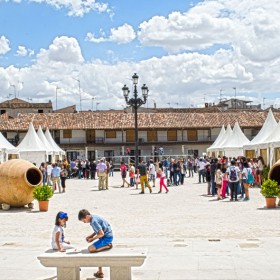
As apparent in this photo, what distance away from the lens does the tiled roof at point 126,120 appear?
65250 mm

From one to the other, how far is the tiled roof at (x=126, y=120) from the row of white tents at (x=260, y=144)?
85.1 feet

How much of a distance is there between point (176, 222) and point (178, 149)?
52.6m

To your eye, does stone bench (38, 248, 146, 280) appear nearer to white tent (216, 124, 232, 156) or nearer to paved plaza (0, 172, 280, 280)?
paved plaza (0, 172, 280, 280)

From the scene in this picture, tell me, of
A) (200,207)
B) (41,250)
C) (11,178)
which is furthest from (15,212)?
(41,250)

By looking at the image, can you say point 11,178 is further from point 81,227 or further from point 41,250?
point 41,250

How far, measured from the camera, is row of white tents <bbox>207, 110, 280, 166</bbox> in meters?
26.0

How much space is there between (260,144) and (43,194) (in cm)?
1407

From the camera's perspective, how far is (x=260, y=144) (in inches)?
1106

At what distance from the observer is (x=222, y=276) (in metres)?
7.83

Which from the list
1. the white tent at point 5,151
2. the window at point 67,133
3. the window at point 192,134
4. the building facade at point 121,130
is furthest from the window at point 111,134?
the white tent at point 5,151

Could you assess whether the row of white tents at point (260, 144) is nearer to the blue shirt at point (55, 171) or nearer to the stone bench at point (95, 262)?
the blue shirt at point (55, 171)

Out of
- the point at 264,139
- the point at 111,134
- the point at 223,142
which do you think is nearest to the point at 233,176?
the point at 264,139

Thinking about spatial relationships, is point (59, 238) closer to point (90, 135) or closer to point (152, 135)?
point (90, 135)

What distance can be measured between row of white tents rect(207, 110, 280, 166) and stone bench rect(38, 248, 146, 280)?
1894cm
